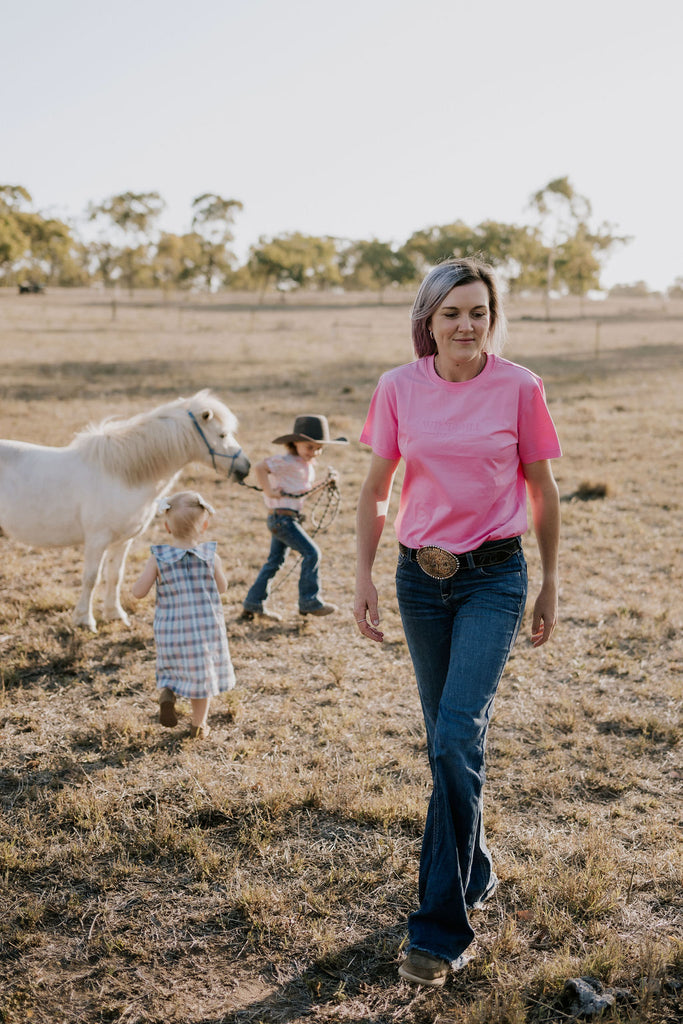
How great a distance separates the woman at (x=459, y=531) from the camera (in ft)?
7.85

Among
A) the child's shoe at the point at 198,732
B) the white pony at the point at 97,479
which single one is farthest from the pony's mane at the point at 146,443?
the child's shoe at the point at 198,732

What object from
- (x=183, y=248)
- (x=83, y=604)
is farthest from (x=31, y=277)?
(x=83, y=604)

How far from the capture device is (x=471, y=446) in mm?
2451

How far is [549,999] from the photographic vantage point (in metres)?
2.53

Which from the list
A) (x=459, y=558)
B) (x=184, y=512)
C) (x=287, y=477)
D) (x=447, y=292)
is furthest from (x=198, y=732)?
(x=447, y=292)

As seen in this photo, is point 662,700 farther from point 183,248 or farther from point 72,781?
point 183,248

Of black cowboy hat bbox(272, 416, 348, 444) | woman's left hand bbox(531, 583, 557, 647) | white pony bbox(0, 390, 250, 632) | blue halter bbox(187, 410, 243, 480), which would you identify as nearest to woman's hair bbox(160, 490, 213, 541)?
white pony bbox(0, 390, 250, 632)

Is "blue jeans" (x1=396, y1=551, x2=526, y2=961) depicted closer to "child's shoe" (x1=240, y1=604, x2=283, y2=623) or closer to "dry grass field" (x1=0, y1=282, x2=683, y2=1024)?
"dry grass field" (x1=0, y1=282, x2=683, y2=1024)

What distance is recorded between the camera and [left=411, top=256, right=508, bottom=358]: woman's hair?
2.53 metres

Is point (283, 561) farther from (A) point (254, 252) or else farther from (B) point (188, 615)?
(A) point (254, 252)

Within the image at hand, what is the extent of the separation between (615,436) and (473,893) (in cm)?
1232

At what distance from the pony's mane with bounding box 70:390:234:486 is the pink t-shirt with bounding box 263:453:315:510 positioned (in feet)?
1.85

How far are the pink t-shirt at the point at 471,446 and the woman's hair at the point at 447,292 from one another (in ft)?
0.46

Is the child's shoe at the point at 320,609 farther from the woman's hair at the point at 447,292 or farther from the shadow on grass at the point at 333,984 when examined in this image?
the woman's hair at the point at 447,292
